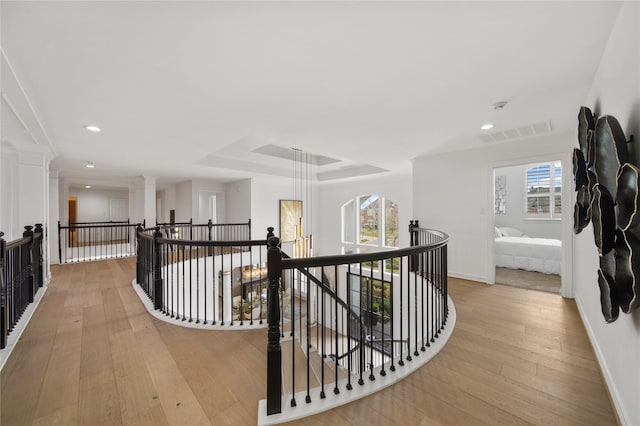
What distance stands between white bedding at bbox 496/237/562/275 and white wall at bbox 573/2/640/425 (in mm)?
4043

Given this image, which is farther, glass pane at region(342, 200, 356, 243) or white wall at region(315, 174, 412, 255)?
glass pane at region(342, 200, 356, 243)

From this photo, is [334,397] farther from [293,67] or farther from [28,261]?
[28,261]

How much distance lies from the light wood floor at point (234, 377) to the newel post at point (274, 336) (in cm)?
17

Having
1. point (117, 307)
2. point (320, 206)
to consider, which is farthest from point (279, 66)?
point (320, 206)

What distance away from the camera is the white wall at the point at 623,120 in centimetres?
125

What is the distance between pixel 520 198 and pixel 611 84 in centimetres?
739

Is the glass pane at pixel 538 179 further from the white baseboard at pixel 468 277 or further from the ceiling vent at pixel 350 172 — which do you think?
the white baseboard at pixel 468 277

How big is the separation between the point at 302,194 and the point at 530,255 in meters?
6.71

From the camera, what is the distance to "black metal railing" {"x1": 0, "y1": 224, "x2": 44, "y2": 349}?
2.17 m

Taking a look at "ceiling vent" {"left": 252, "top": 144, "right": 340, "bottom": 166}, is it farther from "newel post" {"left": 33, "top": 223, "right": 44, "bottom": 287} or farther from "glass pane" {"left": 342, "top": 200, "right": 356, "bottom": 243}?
"newel post" {"left": 33, "top": 223, "right": 44, "bottom": 287}

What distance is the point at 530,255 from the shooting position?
5.44 m

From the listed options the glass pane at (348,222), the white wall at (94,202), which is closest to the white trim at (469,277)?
the glass pane at (348,222)

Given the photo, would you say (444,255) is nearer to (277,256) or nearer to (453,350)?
(453,350)

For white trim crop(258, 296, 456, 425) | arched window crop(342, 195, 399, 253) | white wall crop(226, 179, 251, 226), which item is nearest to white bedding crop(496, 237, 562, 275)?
arched window crop(342, 195, 399, 253)
